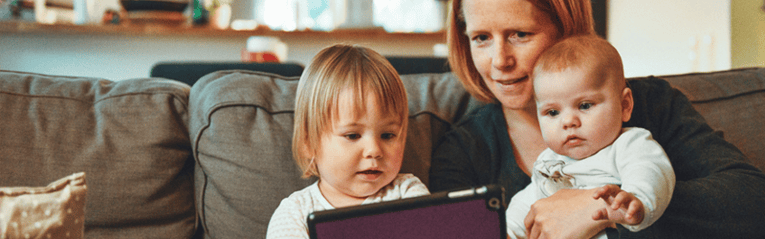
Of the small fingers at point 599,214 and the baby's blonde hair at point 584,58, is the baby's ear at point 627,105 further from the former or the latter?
the small fingers at point 599,214

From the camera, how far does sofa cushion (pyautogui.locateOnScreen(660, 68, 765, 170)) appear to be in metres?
1.16

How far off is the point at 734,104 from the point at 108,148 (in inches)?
54.2

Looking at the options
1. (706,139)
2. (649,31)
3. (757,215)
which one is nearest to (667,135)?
(706,139)

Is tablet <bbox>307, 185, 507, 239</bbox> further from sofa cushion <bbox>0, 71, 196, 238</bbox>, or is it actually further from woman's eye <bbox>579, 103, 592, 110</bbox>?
sofa cushion <bbox>0, 71, 196, 238</bbox>

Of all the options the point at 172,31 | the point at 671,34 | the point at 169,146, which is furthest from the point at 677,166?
the point at 172,31

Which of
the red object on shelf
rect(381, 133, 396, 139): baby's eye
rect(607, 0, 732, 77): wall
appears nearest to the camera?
rect(381, 133, 396, 139): baby's eye

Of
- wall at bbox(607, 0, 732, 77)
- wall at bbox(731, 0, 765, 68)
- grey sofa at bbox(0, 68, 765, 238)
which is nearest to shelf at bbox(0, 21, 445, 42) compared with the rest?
wall at bbox(607, 0, 732, 77)

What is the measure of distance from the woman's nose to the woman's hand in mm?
268

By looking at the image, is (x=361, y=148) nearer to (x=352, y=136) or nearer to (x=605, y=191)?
(x=352, y=136)

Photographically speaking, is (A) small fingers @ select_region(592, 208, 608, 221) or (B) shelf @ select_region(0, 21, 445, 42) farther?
(B) shelf @ select_region(0, 21, 445, 42)

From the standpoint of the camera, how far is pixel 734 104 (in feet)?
3.95

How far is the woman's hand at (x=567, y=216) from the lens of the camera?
0.83m

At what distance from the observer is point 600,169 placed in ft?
2.89

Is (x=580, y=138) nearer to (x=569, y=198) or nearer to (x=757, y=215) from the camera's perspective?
(x=569, y=198)
